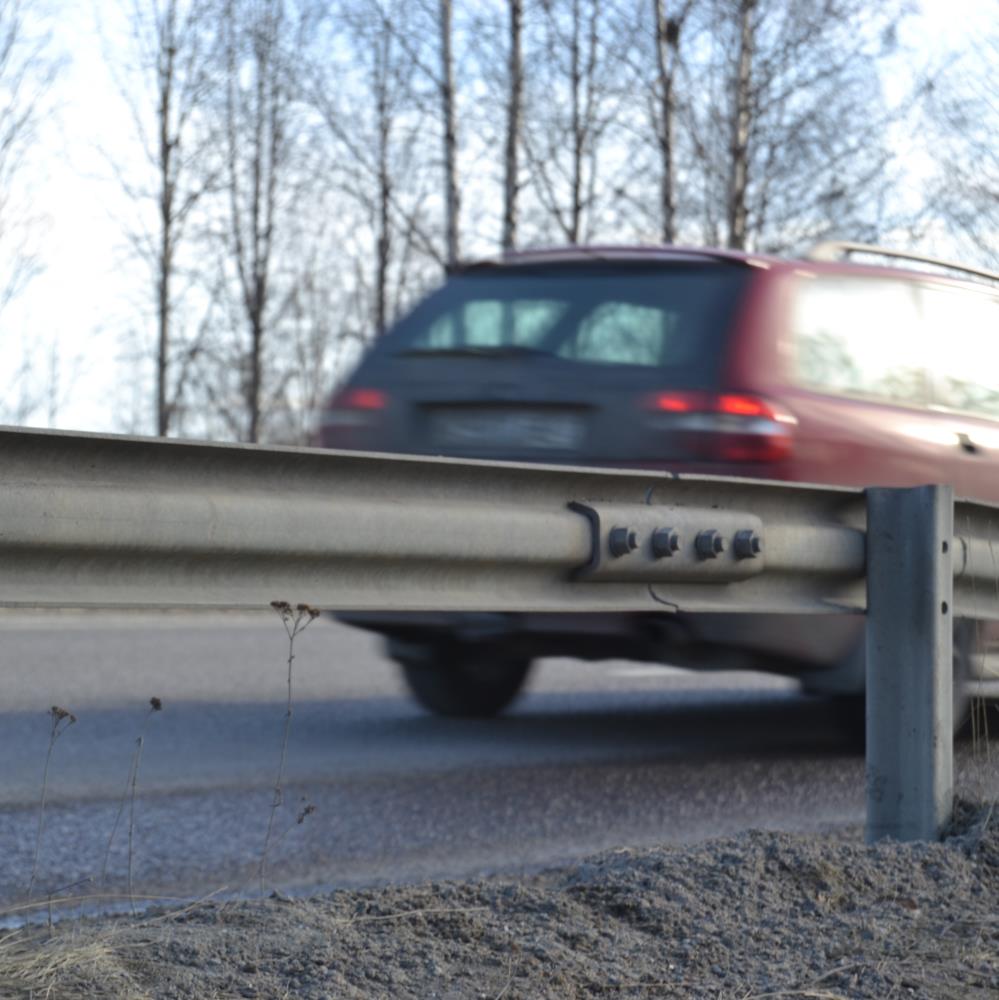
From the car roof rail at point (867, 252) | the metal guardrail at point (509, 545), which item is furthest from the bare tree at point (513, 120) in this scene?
the metal guardrail at point (509, 545)

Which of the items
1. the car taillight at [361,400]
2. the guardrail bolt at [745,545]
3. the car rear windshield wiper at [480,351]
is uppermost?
the car rear windshield wiper at [480,351]

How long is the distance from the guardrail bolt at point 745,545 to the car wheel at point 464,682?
3618mm

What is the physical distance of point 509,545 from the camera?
332cm

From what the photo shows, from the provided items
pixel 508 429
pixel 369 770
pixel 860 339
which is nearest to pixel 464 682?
pixel 369 770

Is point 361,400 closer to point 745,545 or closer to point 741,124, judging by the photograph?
point 745,545

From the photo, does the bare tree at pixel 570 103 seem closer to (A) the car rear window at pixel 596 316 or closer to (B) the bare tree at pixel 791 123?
(B) the bare tree at pixel 791 123

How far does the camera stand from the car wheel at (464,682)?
736 cm

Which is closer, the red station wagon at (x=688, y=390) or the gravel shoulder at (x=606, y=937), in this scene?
the gravel shoulder at (x=606, y=937)

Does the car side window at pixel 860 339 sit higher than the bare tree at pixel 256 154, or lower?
lower

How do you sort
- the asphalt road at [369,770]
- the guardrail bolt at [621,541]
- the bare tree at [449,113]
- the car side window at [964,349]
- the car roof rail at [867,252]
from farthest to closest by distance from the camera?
the bare tree at [449,113] → the car side window at [964,349] → the car roof rail at [867,252] → the asphalt road at [369,770] → the guardrail bolt at [621,541]

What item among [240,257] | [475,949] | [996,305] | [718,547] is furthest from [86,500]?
[240,257]

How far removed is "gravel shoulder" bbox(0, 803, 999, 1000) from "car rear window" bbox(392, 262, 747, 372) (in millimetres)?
2821

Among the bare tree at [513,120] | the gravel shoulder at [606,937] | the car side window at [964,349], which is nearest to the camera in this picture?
the gravel shoulder at [606,937]

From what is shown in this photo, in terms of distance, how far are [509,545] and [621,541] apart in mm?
297
